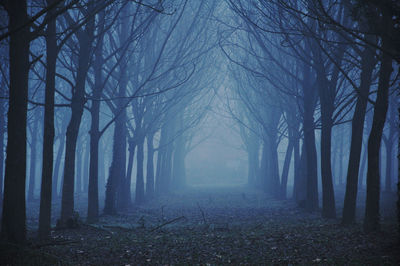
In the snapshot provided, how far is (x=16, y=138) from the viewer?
5953 mm

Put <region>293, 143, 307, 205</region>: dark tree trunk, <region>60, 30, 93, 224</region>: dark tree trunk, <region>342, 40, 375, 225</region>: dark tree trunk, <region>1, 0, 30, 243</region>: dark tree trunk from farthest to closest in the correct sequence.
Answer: <region>293, 143, 307, 205</region>: dark tree trunk, <region>60, 30, 93, 224</region>: dark tree trunk, <region>342, 40, 375, 225</region>: dark tree trunk, <region>1, 0, 30, 243</region>: dark tree trunk

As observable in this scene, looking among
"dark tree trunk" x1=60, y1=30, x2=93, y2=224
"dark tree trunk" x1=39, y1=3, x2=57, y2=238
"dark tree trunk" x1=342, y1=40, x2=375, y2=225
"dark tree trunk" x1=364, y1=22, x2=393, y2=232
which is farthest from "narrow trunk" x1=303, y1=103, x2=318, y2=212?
"dark tree trunk" x1=39, y1=3, x2=57, y2=238

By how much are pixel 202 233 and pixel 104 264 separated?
3.52 m

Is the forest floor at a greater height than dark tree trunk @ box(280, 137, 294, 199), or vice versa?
dark tree trunk @ box(280, 137, 294, 199)

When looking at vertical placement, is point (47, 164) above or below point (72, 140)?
below

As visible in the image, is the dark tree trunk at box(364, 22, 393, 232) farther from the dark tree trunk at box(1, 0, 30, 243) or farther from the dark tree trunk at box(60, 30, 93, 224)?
the dark tree trunk at box(60, 30, 93, 224)

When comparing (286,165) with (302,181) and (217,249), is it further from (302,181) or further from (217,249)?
(217,249)

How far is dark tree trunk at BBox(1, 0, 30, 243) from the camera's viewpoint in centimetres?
595

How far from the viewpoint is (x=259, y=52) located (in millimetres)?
19453

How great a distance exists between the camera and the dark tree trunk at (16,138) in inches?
234

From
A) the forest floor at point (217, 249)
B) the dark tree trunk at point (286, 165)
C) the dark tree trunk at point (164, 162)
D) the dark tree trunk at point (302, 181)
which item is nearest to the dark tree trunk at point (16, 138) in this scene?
the forest floor at point (217, 249)

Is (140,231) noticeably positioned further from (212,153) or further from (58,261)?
(212,153)

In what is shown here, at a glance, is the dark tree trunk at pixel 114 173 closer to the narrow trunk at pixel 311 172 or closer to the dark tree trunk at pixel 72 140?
the dark tree trunk at pixel 72 140

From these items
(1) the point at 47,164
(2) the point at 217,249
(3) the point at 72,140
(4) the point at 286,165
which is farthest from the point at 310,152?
(1) the point at 47,164
